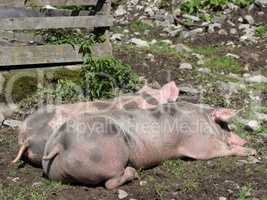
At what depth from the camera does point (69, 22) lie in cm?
816

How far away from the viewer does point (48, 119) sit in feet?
21.0

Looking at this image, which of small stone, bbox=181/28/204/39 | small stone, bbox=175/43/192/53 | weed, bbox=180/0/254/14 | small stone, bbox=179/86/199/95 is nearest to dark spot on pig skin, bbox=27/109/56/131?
small stone, bbox=179/86/199/95

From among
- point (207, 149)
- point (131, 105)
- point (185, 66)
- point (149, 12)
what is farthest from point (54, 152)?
point (149, 12)

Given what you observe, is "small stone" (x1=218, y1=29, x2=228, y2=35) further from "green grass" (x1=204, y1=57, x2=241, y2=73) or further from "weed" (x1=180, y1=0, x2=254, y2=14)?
"green grass" (x1=204, y1=57, x2=241, y2=73)

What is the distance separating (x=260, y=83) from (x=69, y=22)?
2.86 metres

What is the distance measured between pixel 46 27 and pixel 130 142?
263cm

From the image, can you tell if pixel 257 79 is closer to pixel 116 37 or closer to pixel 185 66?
pixel 185 66

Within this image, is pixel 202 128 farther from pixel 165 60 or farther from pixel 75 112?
pixel 165 60

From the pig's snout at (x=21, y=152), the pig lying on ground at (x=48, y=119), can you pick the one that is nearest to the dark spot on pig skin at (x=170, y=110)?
the pig lying on ground at (x=48, y=119)

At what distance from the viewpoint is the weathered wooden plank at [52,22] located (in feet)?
25.9

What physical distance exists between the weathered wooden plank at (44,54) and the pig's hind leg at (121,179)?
2.73m

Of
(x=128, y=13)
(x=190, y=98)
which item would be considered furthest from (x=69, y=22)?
(x=128, y=13)

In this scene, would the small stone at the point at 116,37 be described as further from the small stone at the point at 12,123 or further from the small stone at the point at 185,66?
the small stone at the point at 12,123

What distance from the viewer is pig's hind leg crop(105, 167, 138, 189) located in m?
5.66
